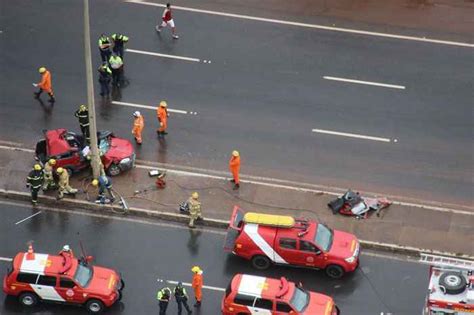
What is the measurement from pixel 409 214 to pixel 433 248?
1730 millimetres

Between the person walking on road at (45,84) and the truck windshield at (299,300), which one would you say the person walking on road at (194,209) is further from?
the person walking on road at (45,84)

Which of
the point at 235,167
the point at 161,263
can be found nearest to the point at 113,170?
the point at 235,167

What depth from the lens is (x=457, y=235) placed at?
136 feet

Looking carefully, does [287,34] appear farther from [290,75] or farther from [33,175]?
[33,175]

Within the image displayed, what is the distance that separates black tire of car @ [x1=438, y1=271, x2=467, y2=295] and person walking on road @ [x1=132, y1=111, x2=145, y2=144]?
13.1m

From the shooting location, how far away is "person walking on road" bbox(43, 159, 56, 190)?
4250cm

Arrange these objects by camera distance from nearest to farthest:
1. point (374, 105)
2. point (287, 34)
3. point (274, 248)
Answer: point (274, 248)
point (374, 105)
point (287, 34)

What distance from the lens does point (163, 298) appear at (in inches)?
1484

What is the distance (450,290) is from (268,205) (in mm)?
8306

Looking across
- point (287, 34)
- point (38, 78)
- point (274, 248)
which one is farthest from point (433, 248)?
point (38, 78)

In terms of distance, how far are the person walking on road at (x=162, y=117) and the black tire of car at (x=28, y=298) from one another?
918 cm

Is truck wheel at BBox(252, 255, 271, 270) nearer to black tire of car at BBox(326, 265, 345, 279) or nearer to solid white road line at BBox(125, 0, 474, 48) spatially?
black tire of car at BBox(326, 265, 345, 279)

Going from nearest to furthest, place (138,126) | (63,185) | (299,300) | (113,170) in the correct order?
(299,300)
(63,185)
(113,170)
(138,126)

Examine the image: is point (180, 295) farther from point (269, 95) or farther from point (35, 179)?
point (269, 95)
